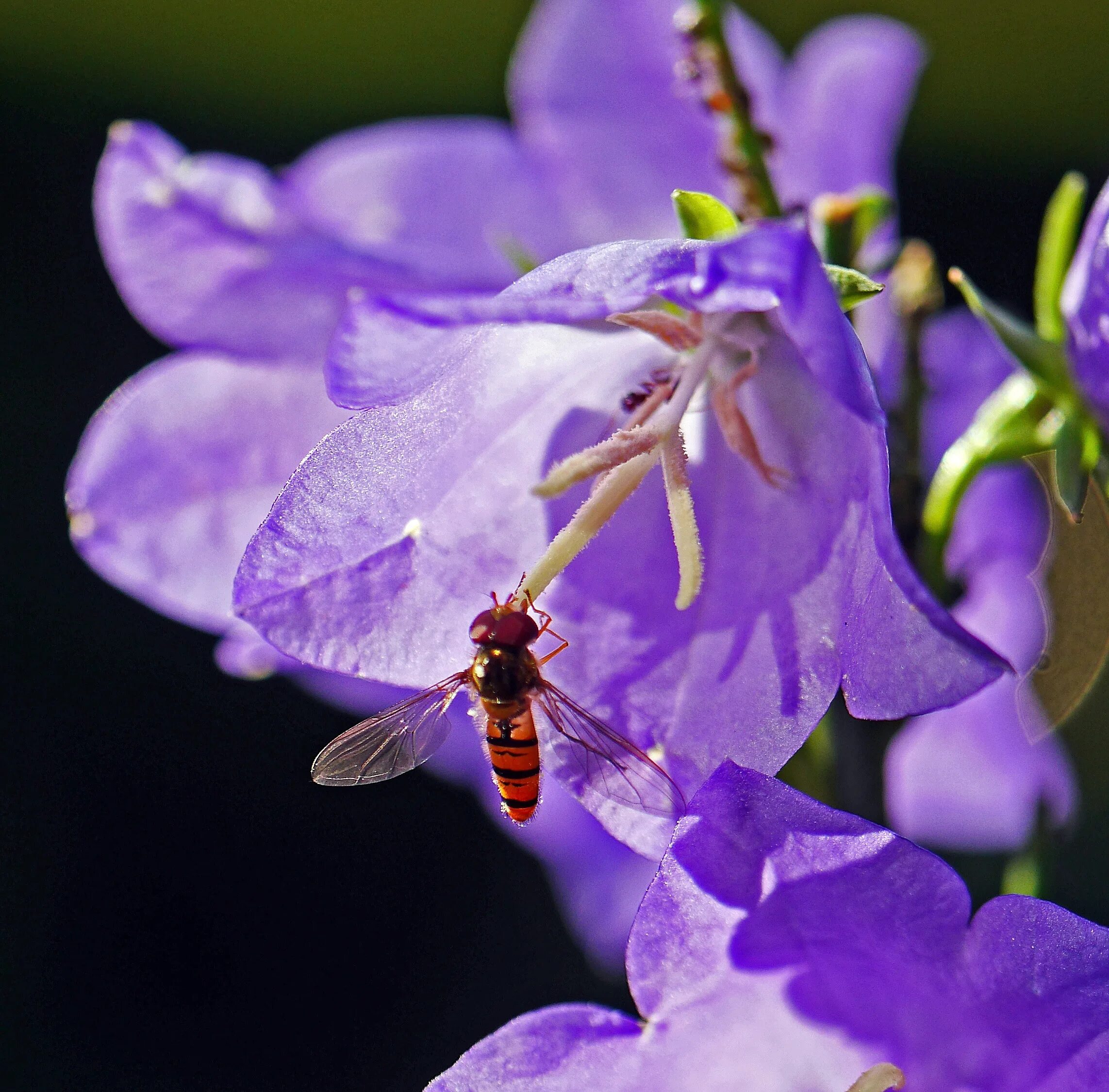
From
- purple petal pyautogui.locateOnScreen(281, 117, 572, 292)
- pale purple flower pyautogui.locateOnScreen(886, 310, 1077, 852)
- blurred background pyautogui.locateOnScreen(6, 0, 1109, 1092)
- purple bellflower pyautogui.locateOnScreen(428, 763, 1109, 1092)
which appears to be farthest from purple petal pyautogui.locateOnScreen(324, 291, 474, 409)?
blurred background pyautogui.locateOnScreen(6, 0, 1109, 1092)

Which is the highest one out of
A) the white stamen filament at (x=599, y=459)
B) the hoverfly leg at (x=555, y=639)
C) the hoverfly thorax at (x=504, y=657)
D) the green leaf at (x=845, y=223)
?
the green leaf at (x=845, y=223)

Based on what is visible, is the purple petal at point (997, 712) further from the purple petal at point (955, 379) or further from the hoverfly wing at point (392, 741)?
the hoverfly wing at point (392, 741)

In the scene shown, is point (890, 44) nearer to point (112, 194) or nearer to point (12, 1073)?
point (112, 194)

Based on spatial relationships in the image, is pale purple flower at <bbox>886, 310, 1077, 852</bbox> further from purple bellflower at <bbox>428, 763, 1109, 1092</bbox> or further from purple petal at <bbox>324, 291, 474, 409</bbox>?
purple petal at <bbox>324, 291, 474, 409</bbox>

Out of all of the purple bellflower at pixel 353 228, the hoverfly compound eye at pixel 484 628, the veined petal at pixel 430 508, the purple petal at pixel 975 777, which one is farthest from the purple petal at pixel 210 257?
the purple petal at pixel 975 777

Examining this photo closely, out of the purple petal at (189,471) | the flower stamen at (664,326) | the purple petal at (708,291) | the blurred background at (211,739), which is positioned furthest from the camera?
the blurred background at (211,739)
